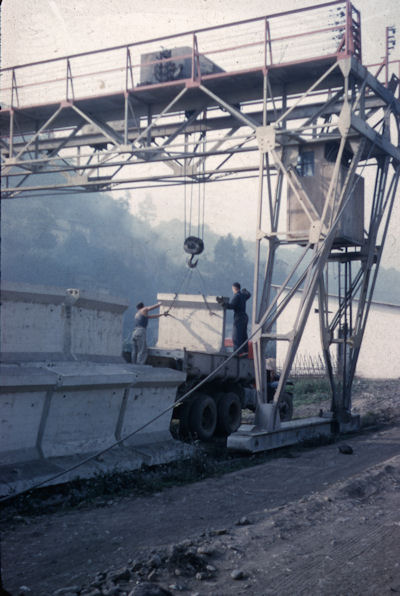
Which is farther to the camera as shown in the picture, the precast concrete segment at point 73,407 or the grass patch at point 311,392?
the grass patch at point 311,392

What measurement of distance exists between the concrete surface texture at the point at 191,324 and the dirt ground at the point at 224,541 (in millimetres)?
5123

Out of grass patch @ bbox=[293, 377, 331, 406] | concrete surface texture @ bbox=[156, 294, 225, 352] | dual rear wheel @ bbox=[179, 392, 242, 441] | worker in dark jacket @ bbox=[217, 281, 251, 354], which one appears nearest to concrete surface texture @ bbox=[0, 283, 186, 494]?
dual rear wheel @ bbox=[179, 392, 242, 441]

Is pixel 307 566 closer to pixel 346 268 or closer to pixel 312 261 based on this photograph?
pixel 312 261

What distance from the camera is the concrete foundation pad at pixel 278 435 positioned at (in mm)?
10312

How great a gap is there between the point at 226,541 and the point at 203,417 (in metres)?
6.75

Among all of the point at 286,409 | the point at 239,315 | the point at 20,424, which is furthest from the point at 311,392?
the point at 20,424

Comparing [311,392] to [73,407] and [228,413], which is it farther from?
[73,407]

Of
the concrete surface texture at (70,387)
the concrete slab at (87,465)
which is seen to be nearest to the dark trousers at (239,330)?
the concrete surface texture at (70,387)

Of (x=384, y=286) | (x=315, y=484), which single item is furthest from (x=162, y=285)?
(x=315, y=484)

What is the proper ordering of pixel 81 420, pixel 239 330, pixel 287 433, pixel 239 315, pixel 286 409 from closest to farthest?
pixel 81 420 → pixel 287 433 → pixel 239 315 → pixel 239 330 → pixel 286 409

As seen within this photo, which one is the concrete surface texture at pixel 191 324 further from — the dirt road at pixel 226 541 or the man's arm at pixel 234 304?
the dirt road at pixel 226 541

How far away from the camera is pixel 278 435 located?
11.2m

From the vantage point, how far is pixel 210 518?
6.39 metres

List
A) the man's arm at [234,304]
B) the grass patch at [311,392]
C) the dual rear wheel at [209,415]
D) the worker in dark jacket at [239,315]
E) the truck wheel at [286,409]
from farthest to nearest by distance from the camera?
1. the grass patch at [311,392]
2. the truck wheel at [286,409]
3. the worker in dark jacket at [239,315]
4. the man's arm at [234,304]
5. the dual rear wheel at [209,415]
